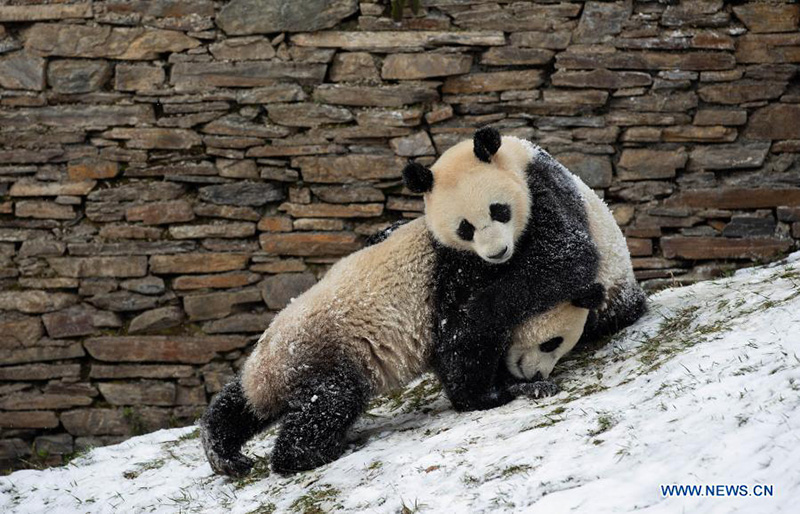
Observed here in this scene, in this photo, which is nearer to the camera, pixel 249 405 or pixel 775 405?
pixel 775 405

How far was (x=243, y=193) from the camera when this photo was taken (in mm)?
7320

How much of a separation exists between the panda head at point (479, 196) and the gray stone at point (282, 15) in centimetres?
285

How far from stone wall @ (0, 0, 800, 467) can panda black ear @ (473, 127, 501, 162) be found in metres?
2.67

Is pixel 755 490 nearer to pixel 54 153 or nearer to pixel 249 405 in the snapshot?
pixel 249 405

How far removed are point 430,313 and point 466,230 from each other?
50cm

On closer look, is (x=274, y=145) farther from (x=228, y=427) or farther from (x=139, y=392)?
(x=228, y=427)

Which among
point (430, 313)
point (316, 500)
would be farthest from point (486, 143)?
point (316, 500)

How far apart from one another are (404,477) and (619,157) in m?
4.21

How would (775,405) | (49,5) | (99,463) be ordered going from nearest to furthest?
(775,405), (99,463), (49,5)

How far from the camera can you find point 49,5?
7203 millimetres

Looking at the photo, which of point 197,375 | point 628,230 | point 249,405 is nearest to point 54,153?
point 197,375

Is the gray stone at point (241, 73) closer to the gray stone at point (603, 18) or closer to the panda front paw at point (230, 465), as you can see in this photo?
the gray stone at point (603, 18)

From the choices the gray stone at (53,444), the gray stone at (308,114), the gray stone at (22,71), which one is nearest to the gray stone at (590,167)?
the gray stone at (308,114)

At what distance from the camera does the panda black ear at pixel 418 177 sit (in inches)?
179
